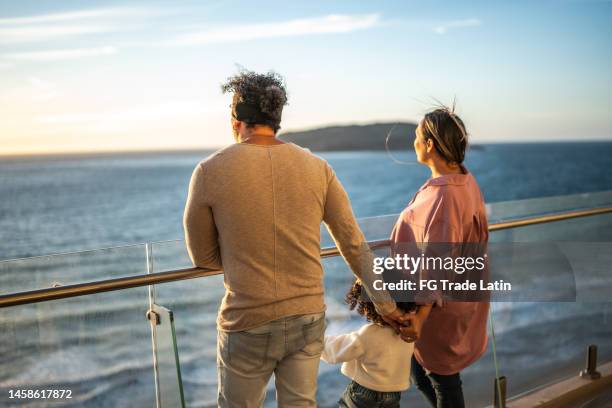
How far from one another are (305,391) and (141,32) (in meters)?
58.6

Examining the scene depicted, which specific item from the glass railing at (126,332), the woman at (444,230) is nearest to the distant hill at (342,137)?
the glass railing at (126,332)

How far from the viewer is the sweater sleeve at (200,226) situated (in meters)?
1.82

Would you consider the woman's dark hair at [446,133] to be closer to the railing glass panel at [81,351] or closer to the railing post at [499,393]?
the railing glass panel at [81,351]

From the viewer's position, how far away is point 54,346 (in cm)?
218

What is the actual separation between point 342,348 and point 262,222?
0.73 m

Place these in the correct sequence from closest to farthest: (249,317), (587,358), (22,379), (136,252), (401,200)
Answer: (249,317)
(22,379)
(136,252)
(587,358)
(401,200)

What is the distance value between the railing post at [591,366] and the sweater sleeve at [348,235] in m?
2.21

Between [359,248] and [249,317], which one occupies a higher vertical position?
[359,248]

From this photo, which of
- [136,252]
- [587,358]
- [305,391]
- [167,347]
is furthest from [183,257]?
[587,358]

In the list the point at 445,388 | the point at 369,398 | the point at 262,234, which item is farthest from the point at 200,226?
the point at 445,388

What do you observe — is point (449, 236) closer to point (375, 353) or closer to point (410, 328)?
point (410, 328)

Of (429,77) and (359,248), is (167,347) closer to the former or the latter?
(359,248)

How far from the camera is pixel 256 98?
187 cm

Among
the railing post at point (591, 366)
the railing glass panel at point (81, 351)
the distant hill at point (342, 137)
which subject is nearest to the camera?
the railing glass panel at point (81, 351)
